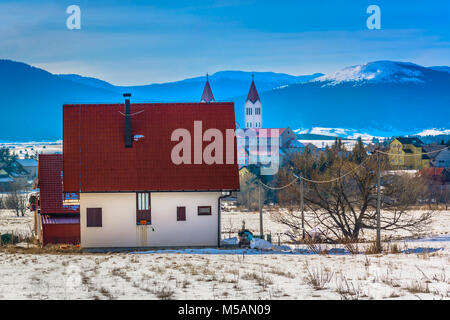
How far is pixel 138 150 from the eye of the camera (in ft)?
104

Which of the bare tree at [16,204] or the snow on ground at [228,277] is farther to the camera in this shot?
the bare tree at [16,204]

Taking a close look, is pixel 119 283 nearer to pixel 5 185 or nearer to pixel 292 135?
pixel 5 185

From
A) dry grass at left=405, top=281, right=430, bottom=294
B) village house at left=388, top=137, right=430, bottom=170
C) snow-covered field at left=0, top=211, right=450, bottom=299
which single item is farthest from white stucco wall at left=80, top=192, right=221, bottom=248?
village house at left=388, top=137, right=430, bottom=170

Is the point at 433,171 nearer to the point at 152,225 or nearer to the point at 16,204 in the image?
the point at 16,204

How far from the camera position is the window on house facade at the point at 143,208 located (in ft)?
96.2

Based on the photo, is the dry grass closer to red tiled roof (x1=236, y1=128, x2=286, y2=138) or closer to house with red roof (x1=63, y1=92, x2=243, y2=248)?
house with red roof (x1=63, y1=92, x2=243, y2=248)

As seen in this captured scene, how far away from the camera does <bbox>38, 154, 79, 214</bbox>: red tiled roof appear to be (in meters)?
35.1

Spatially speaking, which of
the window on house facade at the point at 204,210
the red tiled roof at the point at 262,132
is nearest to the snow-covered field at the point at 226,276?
the window on house facade at the point at 204,210

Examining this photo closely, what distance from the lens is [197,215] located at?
2956 cm

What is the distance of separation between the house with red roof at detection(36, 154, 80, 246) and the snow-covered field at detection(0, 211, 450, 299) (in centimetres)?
868

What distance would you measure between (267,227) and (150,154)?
828 inches

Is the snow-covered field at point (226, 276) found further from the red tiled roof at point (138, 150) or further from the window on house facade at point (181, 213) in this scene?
the red tiled roof at point (138, 150)

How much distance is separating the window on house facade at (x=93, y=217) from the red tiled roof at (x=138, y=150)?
3.20ft

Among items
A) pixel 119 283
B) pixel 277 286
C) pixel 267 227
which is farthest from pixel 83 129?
pixel 267 227
